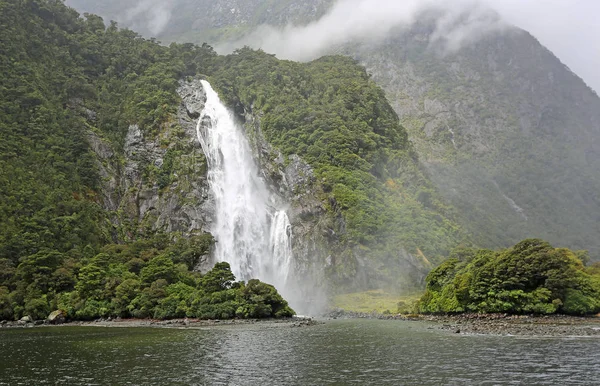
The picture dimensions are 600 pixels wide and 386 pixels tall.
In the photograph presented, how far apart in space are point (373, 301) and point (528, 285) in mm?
32225

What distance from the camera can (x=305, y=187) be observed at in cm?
11331

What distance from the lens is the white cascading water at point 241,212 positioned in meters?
102

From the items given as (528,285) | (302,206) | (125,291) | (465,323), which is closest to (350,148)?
(302,206)

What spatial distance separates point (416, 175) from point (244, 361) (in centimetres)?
10285

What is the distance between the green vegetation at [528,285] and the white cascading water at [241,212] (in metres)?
41.6

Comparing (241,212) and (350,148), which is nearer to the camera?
(241,212)

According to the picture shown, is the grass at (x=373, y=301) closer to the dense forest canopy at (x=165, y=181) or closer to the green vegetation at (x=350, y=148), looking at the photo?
the dense forest canopy at (x=165, y=181)

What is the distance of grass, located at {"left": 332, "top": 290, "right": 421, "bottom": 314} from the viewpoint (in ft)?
272

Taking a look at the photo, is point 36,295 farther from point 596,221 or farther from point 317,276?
point 596,221

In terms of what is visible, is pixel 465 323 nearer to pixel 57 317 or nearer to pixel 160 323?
pixel 160 323

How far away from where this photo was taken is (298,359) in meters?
33.7

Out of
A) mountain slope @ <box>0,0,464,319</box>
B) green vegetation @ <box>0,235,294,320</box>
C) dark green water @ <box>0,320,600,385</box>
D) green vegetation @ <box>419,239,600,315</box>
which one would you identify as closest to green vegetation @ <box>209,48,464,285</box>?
mountain slope @ <box>0,0,464,319</box>

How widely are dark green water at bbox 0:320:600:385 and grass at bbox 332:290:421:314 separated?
111 ft

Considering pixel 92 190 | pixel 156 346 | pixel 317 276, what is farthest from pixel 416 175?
pixel 156 346
